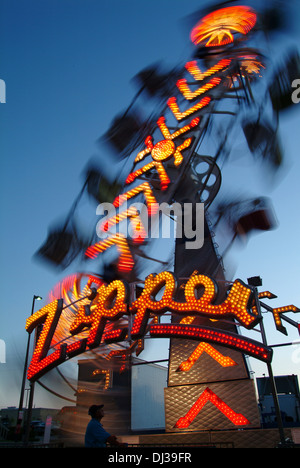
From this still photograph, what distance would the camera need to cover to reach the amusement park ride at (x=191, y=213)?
14.6m

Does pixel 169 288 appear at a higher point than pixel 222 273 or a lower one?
lower

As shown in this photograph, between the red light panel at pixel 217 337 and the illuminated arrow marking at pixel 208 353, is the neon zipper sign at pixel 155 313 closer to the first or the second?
the red light panel at pixel 217 337

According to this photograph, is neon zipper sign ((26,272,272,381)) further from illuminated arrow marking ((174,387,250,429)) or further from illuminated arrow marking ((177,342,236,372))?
illuminated arrow marking ((174,387,250,429))

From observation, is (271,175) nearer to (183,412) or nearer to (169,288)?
(169,288)

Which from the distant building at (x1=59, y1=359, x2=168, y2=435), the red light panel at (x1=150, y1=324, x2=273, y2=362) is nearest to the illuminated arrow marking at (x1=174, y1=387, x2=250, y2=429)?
the distant building at (x1=59, y1=359, x2=168, y2=435)

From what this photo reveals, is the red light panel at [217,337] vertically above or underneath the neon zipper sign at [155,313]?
underneath

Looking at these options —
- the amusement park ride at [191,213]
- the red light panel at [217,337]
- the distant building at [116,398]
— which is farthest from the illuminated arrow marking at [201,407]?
the red light panel at [217,337]

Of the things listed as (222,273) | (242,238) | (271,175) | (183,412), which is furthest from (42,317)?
(271,175)

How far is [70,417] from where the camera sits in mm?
19484

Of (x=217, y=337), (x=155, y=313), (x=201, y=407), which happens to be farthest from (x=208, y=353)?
(x=217, y=337)

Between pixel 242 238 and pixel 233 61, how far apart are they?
8508mm

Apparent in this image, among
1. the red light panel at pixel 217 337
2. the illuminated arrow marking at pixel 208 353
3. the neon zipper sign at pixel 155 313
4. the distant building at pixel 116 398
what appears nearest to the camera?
the red light panel at pixel 217 337

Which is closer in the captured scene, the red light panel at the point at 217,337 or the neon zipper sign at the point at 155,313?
the red light panel at the point at 217,337
